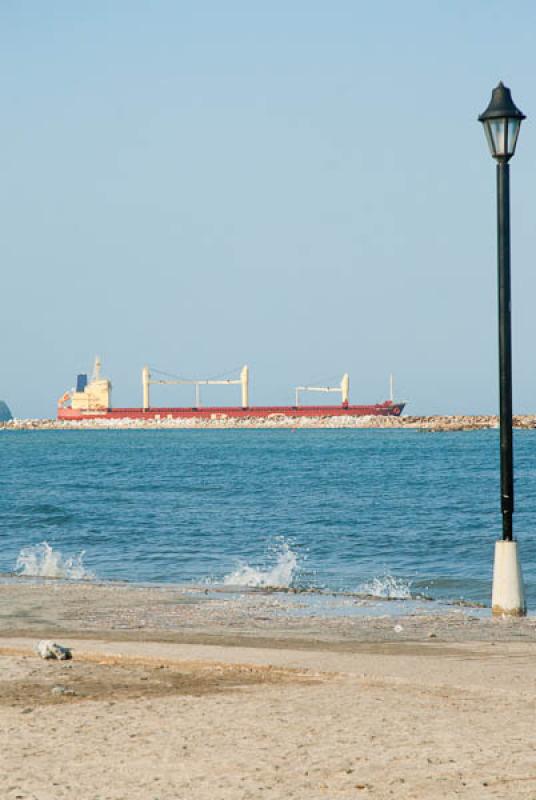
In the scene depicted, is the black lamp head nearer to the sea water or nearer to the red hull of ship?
the sea water

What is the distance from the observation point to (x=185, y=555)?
730 inches

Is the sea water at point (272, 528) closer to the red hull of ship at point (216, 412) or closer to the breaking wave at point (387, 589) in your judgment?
the breaking wave at point (387, 589)

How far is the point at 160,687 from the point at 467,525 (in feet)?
52.6

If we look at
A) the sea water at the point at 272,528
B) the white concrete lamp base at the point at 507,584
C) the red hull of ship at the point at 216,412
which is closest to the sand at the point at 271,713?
the white concrete lamp base at the point at 507,584

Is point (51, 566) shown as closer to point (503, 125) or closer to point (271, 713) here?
point (503, 125)

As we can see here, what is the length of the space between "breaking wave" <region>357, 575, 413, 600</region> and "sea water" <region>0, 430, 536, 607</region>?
28mm

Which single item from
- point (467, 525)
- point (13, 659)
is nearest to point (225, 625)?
point (13, 659)

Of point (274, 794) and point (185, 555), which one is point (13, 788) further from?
point (185, 555)

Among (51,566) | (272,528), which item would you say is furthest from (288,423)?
(51,566)

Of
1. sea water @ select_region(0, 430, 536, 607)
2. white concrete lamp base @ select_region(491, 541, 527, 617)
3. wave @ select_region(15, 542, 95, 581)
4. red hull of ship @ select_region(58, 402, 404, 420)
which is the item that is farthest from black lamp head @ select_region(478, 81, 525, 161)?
red hull of ship @ select_region(58, 402, 404, 420)

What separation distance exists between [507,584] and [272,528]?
1281 centimetres

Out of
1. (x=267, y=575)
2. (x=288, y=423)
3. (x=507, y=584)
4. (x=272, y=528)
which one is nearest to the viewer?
(x=507, y=584)

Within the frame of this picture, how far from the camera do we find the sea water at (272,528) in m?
15.8

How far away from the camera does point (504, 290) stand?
10625 mm
